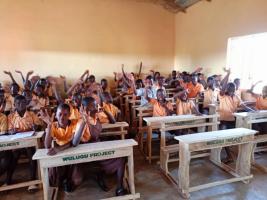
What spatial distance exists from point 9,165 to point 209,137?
229cm

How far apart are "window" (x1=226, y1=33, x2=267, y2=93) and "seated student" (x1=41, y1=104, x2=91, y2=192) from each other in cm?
385

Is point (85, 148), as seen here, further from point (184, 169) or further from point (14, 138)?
point (184, 169)

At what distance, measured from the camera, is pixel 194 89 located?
5207 millimetres

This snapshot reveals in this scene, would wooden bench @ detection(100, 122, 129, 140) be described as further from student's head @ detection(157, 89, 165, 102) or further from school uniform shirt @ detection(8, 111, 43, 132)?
student's head @ detection(157, 89, 165, 102)

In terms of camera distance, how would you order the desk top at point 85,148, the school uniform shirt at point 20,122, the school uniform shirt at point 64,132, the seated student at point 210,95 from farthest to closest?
the seated student at point 210,95
the school uniform shirt at point 20,122
the school uniform shirt at point 64,132
the desk top at point 85,148

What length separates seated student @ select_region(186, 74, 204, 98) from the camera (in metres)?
5.07

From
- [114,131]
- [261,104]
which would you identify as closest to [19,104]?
[114,131]

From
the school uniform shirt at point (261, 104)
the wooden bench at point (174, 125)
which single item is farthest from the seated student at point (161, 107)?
the school uniform shirt at point (261, 104)

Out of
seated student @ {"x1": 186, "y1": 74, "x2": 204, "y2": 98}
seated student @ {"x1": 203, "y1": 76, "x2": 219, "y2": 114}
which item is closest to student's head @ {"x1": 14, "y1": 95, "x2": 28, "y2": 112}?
seated student @ {"x1": 203, "y1": 76, "x2": 219, "y2": 114}

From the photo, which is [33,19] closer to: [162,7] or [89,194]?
[162,7]

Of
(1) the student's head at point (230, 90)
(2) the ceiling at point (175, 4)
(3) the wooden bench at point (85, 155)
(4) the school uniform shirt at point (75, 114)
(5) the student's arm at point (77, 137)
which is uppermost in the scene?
(2) the ceiling at point (175, 4)

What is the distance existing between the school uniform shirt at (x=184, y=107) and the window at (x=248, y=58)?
6.47 ft

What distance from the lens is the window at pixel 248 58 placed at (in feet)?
15.3

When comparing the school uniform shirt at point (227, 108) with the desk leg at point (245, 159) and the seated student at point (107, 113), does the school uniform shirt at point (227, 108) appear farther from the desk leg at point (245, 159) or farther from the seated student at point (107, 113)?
the seated student at point (107, 113)
